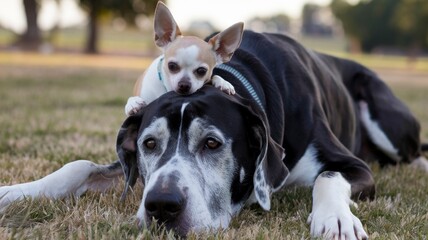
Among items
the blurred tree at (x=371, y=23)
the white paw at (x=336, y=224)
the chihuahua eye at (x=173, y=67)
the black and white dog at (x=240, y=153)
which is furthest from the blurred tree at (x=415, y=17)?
the white paw at (x=336, y=224)

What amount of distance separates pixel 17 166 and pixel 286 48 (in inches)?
81.3

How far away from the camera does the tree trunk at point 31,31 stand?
30.8 m

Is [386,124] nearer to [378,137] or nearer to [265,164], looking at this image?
[378,137]

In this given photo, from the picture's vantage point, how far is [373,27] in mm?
62094

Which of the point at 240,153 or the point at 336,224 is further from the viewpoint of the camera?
the point at 240,153

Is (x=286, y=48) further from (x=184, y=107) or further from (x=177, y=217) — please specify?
(x=177, y=217)

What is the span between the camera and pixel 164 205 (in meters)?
2.70

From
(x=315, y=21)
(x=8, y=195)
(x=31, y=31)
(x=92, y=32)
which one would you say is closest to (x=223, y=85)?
(x=8, y=195)

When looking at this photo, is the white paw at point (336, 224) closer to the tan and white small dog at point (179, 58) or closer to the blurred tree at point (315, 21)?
the tan and white small dog at point (179, 58)

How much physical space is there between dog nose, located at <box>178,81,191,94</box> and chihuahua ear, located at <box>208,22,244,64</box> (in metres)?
0.58

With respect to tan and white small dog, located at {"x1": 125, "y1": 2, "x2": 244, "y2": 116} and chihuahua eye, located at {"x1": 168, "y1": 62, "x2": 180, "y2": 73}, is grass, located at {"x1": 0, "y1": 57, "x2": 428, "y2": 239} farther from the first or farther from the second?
chihuahua eye, located at {"x1": 168, "y1": 62, "x2": 180, "y2": 73}

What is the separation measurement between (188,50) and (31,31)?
1125 inches

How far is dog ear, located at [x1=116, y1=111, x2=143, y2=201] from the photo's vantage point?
11.2ft

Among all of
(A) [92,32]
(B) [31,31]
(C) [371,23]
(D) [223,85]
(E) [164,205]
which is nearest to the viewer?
(E) [164,205]
